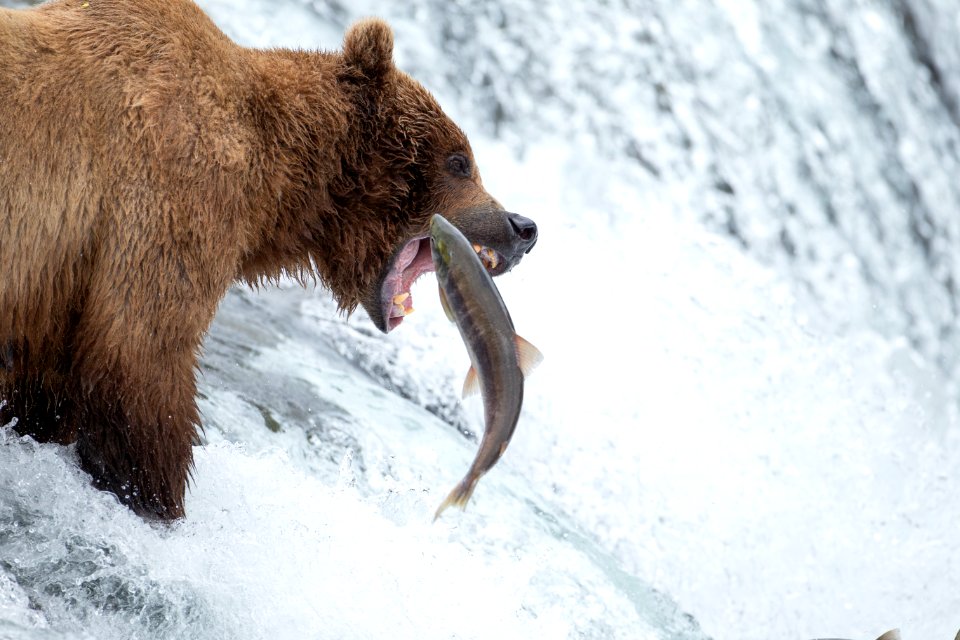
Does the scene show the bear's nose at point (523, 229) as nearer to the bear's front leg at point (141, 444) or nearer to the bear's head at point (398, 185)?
the bear's head at point (398, 185)

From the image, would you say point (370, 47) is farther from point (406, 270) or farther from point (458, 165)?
point (406, 270)

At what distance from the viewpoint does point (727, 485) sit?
7.12 meters

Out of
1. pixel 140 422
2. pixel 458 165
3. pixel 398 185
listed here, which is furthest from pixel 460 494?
pixel 458 165

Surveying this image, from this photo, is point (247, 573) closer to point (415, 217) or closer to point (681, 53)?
point (415, 217)

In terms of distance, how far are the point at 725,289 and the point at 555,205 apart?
123 centimetres

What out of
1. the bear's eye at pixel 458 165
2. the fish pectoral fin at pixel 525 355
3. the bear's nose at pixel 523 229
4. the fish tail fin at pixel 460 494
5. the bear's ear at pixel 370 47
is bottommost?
the fish tail fin at pixel 460 494

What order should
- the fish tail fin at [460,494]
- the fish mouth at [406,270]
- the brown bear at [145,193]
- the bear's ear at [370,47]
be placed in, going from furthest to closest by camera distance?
1. the fish mouth at [406,270]
2. the bear's ear at [370,47]
3. the brown bear at [145,193]
4. the fish tail fin at [460,494]

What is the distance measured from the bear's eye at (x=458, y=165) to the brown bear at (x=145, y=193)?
208mm

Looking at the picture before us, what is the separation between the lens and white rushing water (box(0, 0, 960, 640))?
13.2 ft

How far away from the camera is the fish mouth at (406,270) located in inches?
163

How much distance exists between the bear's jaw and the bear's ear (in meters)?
0.55

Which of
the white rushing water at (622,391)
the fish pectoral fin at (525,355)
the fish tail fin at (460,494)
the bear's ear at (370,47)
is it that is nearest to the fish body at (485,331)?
the fish pectoral fin at (525,355)

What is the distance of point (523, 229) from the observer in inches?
162

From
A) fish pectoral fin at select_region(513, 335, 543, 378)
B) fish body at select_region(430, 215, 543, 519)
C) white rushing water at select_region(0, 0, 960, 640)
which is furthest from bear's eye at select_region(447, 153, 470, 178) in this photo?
white rushing water at select_region(0, 0, 960, 640)
